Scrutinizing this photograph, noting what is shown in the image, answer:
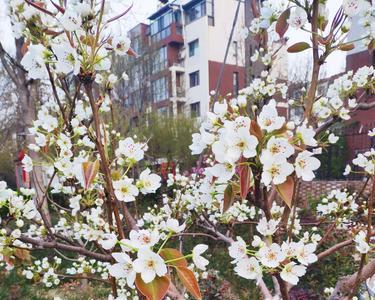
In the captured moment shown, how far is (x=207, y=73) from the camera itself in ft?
65.2

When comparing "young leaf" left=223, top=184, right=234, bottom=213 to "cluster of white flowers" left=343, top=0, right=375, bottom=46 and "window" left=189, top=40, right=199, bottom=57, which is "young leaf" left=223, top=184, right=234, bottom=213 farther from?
"window" left=189, top=40, right=199, bottom=57

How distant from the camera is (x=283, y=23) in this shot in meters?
1.17

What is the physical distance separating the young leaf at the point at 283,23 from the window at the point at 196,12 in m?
20.0

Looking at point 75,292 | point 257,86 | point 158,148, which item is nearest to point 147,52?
point 158,148

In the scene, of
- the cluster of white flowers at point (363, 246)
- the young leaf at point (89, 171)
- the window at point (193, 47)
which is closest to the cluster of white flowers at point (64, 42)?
the young leaf at point (89, 171)

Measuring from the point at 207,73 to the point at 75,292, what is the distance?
16.8 meters

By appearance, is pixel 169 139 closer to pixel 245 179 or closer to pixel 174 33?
pixel 245 179

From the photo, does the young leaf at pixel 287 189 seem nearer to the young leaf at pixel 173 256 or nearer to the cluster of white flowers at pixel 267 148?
the cluster of white flowers at pixel 267 148

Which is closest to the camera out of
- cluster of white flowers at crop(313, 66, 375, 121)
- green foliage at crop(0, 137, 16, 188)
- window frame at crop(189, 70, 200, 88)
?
cluster of white flowers at crop(313, 66, 375, 121)

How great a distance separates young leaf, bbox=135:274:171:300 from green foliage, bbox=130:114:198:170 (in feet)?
26.8

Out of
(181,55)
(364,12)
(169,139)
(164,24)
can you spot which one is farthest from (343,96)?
(164,24)

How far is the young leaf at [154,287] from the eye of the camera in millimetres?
681

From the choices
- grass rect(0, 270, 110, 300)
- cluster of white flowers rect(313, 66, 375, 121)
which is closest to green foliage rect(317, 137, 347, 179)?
grass rect(0, 270, 110, 300)

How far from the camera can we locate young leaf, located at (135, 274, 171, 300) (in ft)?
2.23
